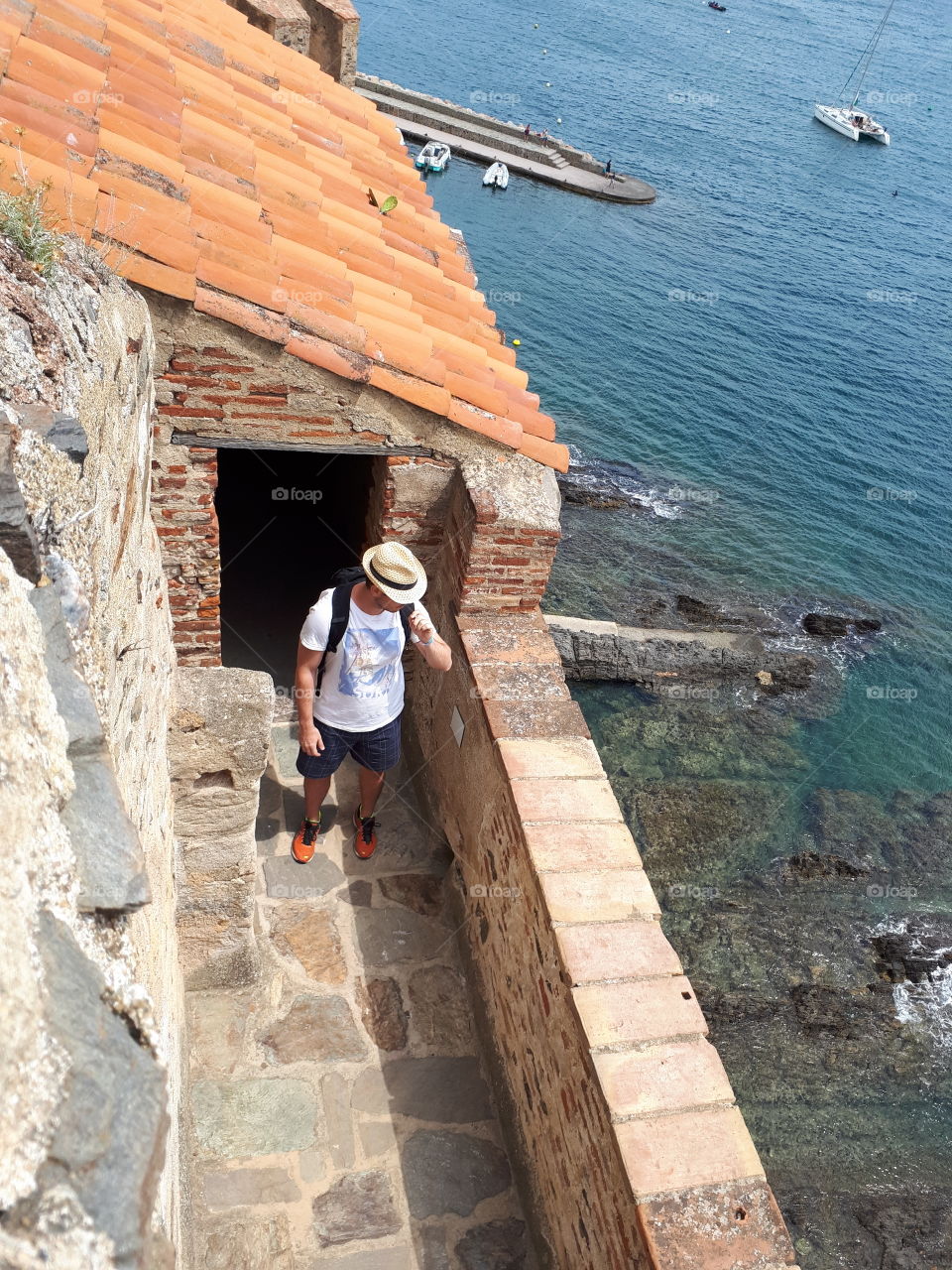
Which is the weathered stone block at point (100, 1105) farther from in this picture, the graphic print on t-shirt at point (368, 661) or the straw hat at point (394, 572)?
the graphic print on t-shirt at point (368, 661)

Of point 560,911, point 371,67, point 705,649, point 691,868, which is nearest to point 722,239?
point 371,67

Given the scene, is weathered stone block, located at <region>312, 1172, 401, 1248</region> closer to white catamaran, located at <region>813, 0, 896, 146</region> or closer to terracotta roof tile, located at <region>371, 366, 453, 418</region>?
terracotta roof tile, located at <region>371, 366, 453, 418</region>

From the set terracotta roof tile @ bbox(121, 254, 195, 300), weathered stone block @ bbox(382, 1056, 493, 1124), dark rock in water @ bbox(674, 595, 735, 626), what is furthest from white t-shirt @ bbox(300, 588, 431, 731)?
dark rock in water @ bbox(674, 595, 735, 626)

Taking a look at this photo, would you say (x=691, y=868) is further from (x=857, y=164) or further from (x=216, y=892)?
(x=857, y=164)

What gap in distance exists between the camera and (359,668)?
523cm

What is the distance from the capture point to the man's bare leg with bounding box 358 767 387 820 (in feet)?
19.7

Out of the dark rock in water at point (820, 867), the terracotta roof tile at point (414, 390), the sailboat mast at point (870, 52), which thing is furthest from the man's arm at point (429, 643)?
the sailboat mast at point (870, 52)

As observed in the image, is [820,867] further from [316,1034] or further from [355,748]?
[316,1034]

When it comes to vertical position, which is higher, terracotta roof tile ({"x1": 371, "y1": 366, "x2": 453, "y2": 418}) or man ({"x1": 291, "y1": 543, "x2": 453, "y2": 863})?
terracotta roof tile ({"x1": 371, "y1": 366, "x2": 453, "y2": 418})

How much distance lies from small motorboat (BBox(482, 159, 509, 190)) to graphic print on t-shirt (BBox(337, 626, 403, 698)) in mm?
34401

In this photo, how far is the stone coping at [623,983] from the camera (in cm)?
378

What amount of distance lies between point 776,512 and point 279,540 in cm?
1583

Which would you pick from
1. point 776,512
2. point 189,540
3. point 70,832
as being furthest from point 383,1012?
point 776,512

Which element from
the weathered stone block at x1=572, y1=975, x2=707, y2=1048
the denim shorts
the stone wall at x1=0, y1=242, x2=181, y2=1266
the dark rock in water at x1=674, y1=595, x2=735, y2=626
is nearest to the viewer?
the stone wall at x1=0, y1=242, x2=181, y2=1266
